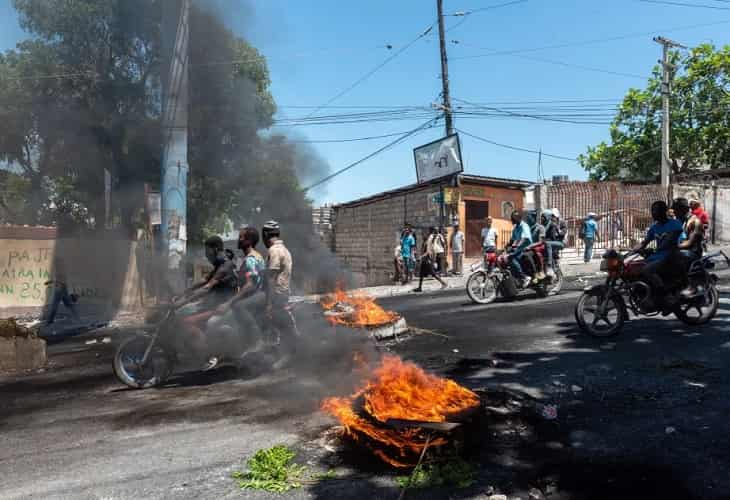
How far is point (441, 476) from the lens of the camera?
3.29m

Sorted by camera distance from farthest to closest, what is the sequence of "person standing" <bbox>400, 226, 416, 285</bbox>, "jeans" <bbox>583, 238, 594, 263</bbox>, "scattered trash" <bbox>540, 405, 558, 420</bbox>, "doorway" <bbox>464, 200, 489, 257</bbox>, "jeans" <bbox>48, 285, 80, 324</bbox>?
1. "doorway" <bbox>464, 200, 489, 257</bbox>
2. "jeans" <bbox>583, 238, 594, 263</bbox>
3. "person standing" <bbox>400, 226, 416, 285</bbox>
4. "jeans" <bbox>48, 285, 80, 324</bbox>
5. "scattered trash" <bbox>540, 405, 558, 420</bbox>

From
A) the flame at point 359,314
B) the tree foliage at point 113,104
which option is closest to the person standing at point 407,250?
the tree foliage at point 113,104

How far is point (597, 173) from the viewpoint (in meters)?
35.3

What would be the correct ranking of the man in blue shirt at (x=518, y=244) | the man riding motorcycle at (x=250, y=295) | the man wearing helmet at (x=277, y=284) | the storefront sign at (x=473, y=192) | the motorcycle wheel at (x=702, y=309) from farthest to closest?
1. the storefront sign at (x=473, y=192)
2. the man in blue shirt at (x=518, y=244)
3. the motorcycle wheel at (x=702, y=309)
4. the man wearing helmet at (x=277, y=284)
5. the man riding motorcycle at (x=250, y=295)

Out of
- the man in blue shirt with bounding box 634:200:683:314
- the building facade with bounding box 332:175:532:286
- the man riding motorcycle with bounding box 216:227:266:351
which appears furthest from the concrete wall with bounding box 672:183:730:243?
the man riding motorcycle with bounding box 216:227:266:351

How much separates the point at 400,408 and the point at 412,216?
698 inches

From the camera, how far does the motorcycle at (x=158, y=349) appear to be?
18.8ft

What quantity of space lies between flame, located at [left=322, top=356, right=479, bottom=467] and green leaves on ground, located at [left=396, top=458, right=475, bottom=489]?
11 cm

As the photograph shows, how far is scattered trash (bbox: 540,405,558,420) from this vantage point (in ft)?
13.6

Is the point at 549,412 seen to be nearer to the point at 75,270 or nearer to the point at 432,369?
the point at 432,369

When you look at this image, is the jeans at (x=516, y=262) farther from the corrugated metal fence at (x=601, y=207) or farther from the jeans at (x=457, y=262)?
the corrugated metal fence at (x=601, y=207)

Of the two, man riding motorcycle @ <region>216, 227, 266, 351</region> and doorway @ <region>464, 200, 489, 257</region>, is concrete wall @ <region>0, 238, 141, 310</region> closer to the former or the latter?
man riding motorcycle @ <region>216, 227, 266, 351</region>

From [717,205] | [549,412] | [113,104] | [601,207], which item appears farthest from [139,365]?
[717,205]

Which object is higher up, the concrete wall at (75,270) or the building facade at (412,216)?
the building facade at (412,216)
